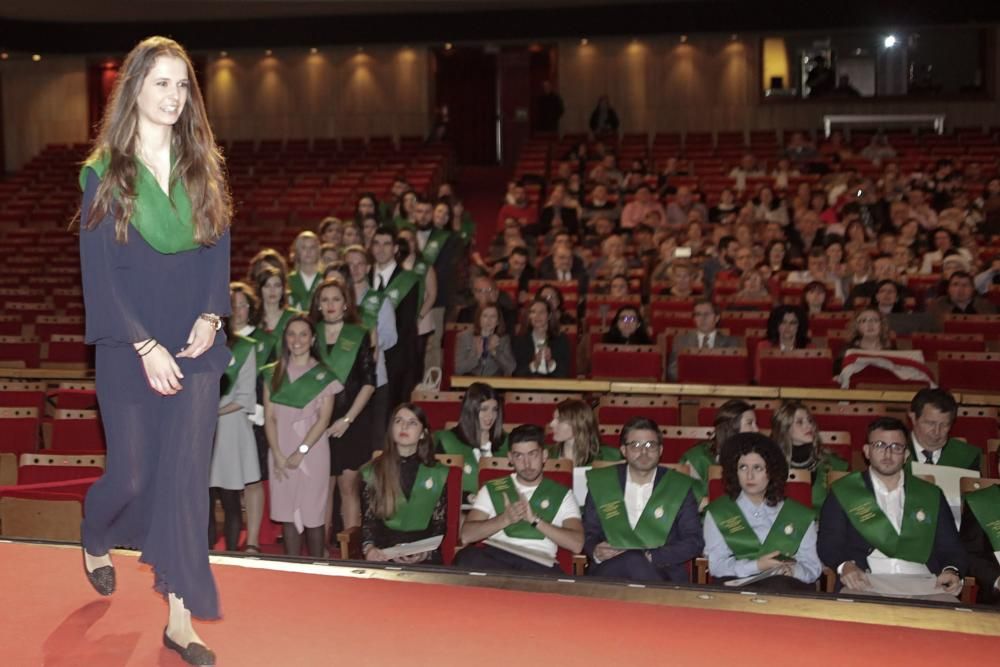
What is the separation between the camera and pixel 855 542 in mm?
4480

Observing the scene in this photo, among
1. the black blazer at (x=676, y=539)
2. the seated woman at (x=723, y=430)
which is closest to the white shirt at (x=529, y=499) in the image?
the black blazer at (x=676, y=539)

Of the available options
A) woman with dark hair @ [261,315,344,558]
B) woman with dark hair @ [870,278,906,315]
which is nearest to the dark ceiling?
woman with dark hair @ [870,278,906,315]

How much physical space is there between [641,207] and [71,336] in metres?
6.21

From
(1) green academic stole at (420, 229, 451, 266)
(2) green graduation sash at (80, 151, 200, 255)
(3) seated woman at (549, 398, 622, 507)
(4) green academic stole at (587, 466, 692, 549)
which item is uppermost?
(1) green academic stole at (420, 229, 451, 266)

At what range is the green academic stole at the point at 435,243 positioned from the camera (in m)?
8.34

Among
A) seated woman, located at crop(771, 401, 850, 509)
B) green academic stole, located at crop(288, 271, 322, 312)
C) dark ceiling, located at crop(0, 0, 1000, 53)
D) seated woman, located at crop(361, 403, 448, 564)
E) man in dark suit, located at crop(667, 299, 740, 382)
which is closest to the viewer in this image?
seated woman, located at crop(361, 403, 448, 564)

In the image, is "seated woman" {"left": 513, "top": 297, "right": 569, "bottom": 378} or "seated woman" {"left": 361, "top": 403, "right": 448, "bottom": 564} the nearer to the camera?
"seated woman" {"left": 361, "top": 403, "right": 448, "bottom": 564}

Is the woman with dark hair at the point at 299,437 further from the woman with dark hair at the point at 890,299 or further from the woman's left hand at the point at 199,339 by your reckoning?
the woman with dark hair at the point at 890,299

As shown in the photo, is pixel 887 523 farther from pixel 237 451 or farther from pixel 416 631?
pixel 237 451

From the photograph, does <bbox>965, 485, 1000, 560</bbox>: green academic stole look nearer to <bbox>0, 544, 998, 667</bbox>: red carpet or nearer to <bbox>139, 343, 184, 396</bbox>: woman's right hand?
<bbox>0, 544, 998, 667</bbox>: red carpet

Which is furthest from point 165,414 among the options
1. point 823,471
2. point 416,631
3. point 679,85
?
point 679,85

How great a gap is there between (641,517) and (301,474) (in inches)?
67.8

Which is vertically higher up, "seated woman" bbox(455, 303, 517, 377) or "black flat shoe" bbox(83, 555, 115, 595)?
"seated woman" bbox(455, 303, 517, 377)

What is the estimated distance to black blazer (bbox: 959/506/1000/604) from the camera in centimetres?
434
